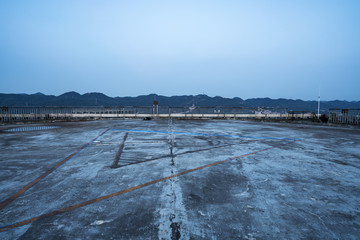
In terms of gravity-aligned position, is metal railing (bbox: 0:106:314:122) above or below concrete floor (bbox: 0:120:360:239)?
above

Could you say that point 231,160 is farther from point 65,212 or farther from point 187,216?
point 65,212

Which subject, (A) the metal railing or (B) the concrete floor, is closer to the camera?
(B) the concrete floor

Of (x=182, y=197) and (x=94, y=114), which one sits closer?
(x=182, y=197)

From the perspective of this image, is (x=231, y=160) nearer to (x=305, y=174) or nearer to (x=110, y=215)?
(x=305, y=174)

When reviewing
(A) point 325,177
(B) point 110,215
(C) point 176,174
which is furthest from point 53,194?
(A) point 325,177

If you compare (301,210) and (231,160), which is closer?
(301,210)

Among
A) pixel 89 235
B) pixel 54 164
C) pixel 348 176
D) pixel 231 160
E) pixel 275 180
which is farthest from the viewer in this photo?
pixel 231 160

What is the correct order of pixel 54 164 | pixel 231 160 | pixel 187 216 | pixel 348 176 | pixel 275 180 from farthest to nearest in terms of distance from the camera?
pixel 231 160
pixel 54 164
pixel 348 176
pixel 275 180
pixel 187 216

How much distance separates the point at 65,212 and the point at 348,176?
6463 mm

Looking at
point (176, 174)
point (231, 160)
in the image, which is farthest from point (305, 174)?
point (176, 174)

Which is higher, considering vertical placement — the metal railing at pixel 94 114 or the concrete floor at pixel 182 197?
the metal railing at pixel 94 114

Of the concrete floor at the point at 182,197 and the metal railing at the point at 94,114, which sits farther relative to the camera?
the metal railing at the point at 94,114

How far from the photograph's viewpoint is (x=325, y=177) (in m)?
4.43

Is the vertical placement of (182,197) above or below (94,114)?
below
